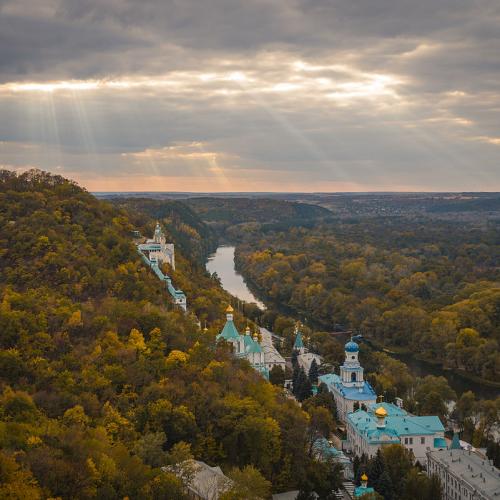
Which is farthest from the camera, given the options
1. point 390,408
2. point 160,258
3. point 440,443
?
point 160,258

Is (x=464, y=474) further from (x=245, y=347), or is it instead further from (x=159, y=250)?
(x=159, y=250)

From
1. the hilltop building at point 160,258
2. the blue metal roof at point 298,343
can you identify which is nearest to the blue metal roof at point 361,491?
the hilltop building at point 160,258

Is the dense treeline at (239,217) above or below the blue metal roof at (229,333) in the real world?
below

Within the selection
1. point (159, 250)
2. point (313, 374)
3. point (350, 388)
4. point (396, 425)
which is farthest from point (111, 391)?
point (159, 250)

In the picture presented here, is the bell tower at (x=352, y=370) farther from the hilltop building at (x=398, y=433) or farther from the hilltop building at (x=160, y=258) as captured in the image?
the hilltop building at (x=160, y=258)

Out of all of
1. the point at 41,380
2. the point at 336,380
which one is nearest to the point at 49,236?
the point at 41,380

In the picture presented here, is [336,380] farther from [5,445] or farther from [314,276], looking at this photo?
[314,276]
